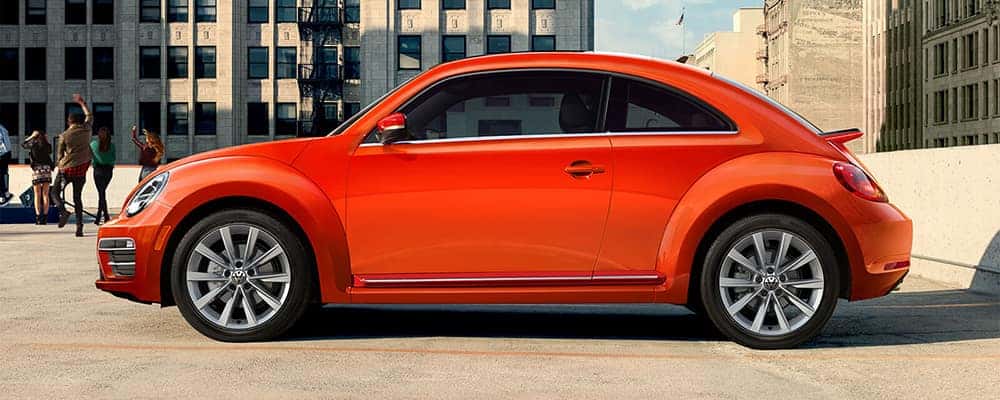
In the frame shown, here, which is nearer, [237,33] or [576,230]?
[576,230]

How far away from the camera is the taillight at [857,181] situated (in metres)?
7.01

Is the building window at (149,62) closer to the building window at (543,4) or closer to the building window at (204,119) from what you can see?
the building window at (204,119)

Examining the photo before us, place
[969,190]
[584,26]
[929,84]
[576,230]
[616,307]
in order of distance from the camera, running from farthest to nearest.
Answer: [929,84]
[584,26]
[969,190]
[616,307]
[576,230]

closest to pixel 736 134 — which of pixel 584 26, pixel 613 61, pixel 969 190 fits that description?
pixel 613 61

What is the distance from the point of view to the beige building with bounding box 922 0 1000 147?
79000 mm

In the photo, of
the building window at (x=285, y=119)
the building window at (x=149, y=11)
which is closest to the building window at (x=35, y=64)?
the building window at (x=149, y=11)

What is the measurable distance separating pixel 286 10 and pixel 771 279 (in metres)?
67.1

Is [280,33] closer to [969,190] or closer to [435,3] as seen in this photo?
[435,3]

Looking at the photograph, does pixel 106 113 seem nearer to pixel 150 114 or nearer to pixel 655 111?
pixel 150 114

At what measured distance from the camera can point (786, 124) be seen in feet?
23.4

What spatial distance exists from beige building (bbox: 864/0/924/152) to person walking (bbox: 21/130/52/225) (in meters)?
75.7

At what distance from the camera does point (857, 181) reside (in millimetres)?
7047

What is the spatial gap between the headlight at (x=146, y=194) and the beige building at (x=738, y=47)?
13967 centimetres

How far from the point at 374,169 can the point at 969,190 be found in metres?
6.10
